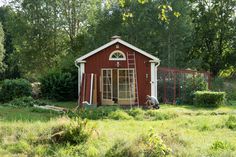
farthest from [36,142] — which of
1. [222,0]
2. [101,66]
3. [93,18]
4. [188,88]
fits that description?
[222,0]

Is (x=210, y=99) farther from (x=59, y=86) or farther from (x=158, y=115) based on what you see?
(x=59, y=86)

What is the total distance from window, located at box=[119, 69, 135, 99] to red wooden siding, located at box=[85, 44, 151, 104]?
384 mm

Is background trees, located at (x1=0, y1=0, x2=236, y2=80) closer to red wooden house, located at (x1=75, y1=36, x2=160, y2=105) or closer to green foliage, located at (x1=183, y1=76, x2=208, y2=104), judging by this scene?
green foliage, located at (x1=183, y1=76, x2=208, y2=104)

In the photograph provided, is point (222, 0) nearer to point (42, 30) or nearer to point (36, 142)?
point (42, 30)

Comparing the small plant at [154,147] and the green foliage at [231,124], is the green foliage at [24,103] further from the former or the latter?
the small plant at [154,147]

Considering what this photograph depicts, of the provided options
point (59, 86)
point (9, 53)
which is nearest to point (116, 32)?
point (59, 86)

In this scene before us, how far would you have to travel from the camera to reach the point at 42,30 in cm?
3675

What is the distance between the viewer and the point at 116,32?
33.5 metres

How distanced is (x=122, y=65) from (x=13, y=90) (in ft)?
24.3

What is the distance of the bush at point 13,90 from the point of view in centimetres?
2439

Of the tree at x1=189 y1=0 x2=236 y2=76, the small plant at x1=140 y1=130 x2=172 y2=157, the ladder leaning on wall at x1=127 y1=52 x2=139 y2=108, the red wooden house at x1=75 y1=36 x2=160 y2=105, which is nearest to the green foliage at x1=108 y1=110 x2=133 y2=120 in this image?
the red wooden house at x1=75 y1=36 x2=160 y2=105

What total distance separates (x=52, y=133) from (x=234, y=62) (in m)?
31.6

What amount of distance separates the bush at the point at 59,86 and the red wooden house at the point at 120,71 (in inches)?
117

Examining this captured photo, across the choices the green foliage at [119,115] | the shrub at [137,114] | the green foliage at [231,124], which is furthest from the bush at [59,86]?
the green foliage at [231,124]
